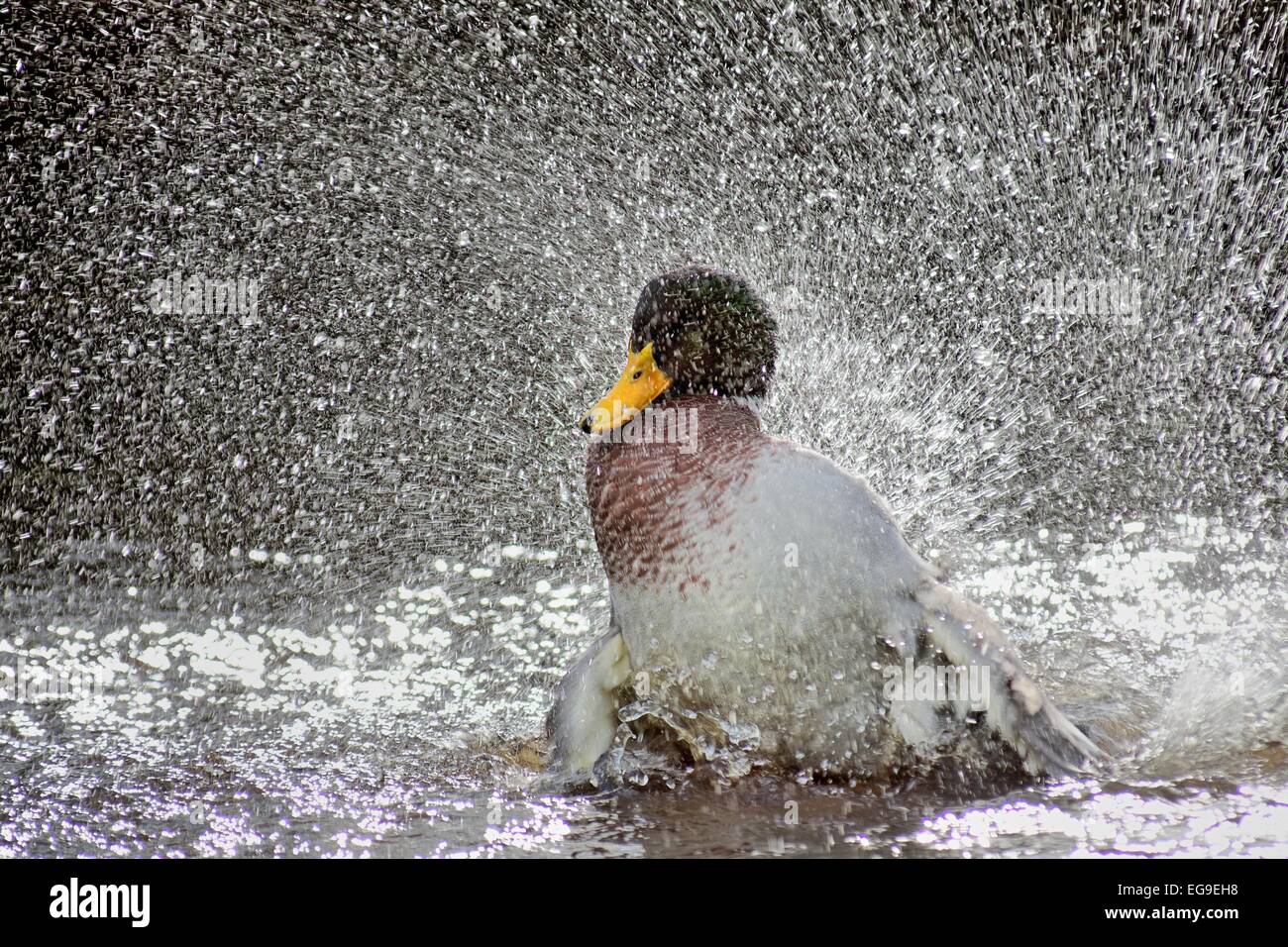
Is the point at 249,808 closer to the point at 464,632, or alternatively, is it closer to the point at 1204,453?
the point at 464,632

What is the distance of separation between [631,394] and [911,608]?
623 mm

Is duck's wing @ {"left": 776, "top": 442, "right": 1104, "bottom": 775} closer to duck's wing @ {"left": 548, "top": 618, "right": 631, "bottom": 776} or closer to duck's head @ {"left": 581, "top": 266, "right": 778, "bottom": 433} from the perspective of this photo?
duck's head @ {"left": 581, "top": 266, "right": 778, "bottom": 433}

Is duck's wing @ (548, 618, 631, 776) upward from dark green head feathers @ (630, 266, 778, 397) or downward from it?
downward

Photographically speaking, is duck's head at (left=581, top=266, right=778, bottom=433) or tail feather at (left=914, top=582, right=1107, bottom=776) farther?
duck's head at (left=581, top=266, right=778, bottom=433)

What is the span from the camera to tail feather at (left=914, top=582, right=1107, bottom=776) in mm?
2100

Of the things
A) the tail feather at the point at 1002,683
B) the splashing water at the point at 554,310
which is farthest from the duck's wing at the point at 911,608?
the splashing water at the point at 554,310

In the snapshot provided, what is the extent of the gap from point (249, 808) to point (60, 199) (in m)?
5.63

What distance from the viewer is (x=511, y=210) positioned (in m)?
5.46

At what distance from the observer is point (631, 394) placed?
7.48 ft

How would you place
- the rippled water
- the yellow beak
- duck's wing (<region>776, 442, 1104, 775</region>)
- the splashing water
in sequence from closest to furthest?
1. the rippled water
2. duck's wing (<region>776, 442, 1104, 775</region>)
3. the yellow beak
4. the splashing water

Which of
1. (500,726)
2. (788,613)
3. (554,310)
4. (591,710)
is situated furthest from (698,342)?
(554,310)

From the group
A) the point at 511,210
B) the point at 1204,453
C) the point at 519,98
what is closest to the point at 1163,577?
the point at 1204,453

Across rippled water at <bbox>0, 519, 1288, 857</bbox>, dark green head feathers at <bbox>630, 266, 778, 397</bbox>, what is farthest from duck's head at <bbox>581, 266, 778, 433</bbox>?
rippled water at <bbox>0, 519, 1288, 857</bbox>
